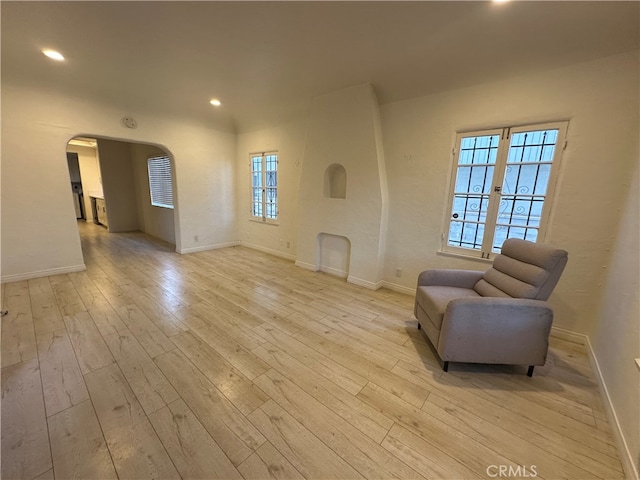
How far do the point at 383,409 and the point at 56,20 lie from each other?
4.21 metres

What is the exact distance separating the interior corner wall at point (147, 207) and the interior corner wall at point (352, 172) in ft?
13.1

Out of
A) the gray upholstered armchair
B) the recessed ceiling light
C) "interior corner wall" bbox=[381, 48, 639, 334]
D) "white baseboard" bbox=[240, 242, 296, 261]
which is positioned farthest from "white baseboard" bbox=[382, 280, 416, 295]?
the recessed ceiling light

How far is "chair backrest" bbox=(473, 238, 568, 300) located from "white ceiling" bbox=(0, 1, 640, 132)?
1767 millimetres

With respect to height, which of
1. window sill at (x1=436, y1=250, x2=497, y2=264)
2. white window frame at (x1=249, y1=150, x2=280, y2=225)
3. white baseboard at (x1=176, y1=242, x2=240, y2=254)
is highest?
white window frame at (x1=249, y1=150, x2=280, y2=225)

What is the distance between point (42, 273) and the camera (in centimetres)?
356

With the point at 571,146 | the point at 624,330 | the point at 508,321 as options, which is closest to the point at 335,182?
the point at 571,146

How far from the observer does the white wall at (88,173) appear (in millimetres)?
7969

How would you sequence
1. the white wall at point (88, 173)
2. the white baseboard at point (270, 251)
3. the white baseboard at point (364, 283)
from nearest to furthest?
the white baseboard at point (364, 283)
the white baseboard at point (270, 251)
the white wall at point (88, 173)

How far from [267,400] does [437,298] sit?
5.17ft

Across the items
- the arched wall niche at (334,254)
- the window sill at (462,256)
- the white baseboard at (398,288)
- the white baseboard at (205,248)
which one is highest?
the window sill at (462,256)

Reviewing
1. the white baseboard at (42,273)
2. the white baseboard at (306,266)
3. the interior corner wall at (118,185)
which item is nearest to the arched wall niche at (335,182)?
the white baseboard at (306,266)

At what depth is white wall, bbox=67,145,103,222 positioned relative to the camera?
26.1 feet

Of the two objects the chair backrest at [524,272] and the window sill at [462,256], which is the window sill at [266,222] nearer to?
the window sill at [462,256]

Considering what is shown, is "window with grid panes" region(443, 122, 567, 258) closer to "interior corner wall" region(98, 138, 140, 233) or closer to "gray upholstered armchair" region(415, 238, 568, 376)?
"gray upholstered armchair" region(415, 238, 568, 376)
